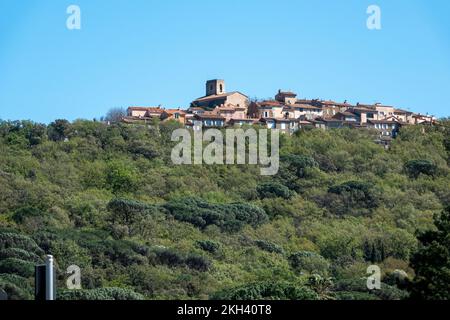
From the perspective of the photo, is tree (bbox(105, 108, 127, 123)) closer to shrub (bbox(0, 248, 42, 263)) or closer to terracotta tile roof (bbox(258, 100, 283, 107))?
terracotta tile roof (bbox(258, 100, 283, 107))

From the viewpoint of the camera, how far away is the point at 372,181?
5556 centimetres

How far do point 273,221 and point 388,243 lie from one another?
796 centimetres

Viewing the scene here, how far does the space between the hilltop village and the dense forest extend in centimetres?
311

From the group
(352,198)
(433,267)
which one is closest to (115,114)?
(352,198)

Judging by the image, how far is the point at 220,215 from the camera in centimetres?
4691

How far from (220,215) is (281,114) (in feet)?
88.4

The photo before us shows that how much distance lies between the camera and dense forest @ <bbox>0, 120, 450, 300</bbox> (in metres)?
32.0

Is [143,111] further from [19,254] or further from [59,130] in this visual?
[19,254]

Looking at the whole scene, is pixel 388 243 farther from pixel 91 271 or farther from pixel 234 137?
pixel 234 137

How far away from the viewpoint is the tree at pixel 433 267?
19.1m

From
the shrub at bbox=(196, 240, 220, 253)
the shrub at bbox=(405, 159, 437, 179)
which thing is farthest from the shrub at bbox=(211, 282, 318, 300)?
the shrub at bbox=(405, 159, 437, 179)

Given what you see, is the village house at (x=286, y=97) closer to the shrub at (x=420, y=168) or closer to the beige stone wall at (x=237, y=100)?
the beige stone wall at (x=237, y=100)
